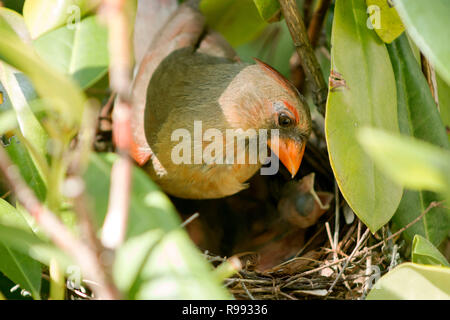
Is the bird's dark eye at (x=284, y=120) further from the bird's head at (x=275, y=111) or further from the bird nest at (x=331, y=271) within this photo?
the bird nest at (x=331, y=271)

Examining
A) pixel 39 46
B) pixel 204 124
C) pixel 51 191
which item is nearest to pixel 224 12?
pixel 204 124

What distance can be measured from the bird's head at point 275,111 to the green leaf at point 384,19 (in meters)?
0.51

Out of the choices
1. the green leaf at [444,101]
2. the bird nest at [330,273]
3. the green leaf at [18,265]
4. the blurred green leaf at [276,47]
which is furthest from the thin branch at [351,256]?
the blurred green leaf at [276,47]

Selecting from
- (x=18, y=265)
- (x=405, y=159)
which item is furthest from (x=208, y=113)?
(x=405, y=159)

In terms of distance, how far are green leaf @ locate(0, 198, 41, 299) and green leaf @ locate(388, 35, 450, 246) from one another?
1156mm

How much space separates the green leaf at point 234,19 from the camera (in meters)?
2.37

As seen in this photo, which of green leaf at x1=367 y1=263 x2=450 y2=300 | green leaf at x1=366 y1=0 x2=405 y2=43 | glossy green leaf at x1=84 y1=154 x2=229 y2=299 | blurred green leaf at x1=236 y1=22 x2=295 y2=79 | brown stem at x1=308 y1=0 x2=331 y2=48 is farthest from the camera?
blurred green leaf at x1=236 y1=22 x2=295 y2=79

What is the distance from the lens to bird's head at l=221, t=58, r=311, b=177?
2.03 metres

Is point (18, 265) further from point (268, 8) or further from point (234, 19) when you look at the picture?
point (234, 19)

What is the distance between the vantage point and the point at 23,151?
148 cm

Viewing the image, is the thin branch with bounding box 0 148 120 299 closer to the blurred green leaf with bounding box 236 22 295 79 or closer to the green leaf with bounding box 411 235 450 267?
the green leaf with bounding box 411 235 450 267

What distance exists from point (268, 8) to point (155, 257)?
3.49 ft

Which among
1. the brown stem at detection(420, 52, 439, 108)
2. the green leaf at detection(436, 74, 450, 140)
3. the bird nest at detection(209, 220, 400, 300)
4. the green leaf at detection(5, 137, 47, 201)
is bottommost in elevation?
the bird nest at detection(209, 220, 400, 300)

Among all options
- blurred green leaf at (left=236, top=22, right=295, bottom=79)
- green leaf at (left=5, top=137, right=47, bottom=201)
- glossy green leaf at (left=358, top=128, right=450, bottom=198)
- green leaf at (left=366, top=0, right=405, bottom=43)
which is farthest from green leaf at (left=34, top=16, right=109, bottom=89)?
blurred green leaf at (left=236, top=22, right=295, bottom=79)
